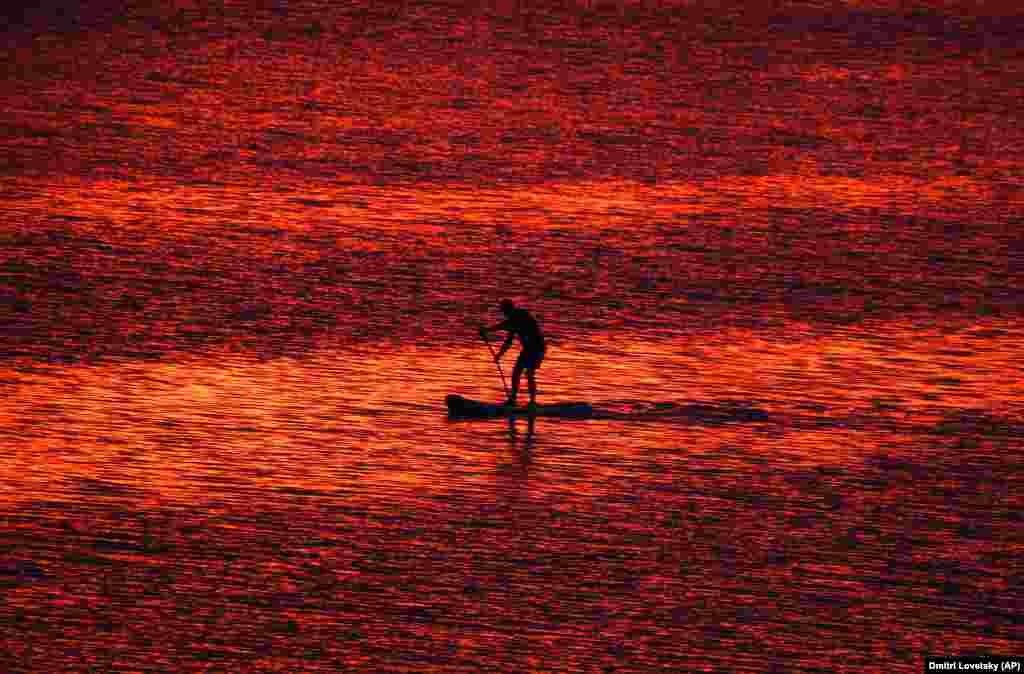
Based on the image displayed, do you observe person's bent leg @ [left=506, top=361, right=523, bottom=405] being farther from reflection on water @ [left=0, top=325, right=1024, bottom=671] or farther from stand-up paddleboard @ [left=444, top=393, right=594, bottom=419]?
reflection on water @ [left=0, top=325, right=1024, bottom=671]

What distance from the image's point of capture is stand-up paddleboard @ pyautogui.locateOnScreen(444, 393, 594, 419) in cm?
2048

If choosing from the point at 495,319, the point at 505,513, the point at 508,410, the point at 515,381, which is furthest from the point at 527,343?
the point at 495,319

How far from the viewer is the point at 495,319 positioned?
26156mm

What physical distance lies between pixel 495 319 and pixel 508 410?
18.6ft

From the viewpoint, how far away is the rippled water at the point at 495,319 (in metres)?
14.4

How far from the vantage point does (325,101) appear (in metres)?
39.4

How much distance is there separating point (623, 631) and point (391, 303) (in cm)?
1382

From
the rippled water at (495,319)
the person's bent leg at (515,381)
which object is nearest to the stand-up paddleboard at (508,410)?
the person's bent leg at (515,381)

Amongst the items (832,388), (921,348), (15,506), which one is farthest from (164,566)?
(921,348)

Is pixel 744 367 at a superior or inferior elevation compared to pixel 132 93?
inferior

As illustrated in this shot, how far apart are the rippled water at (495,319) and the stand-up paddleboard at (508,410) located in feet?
0.90

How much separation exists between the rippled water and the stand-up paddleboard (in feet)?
0.90

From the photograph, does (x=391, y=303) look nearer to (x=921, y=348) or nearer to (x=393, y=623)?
(x=921, y=348)

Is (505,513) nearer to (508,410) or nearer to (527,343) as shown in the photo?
(508,410)
